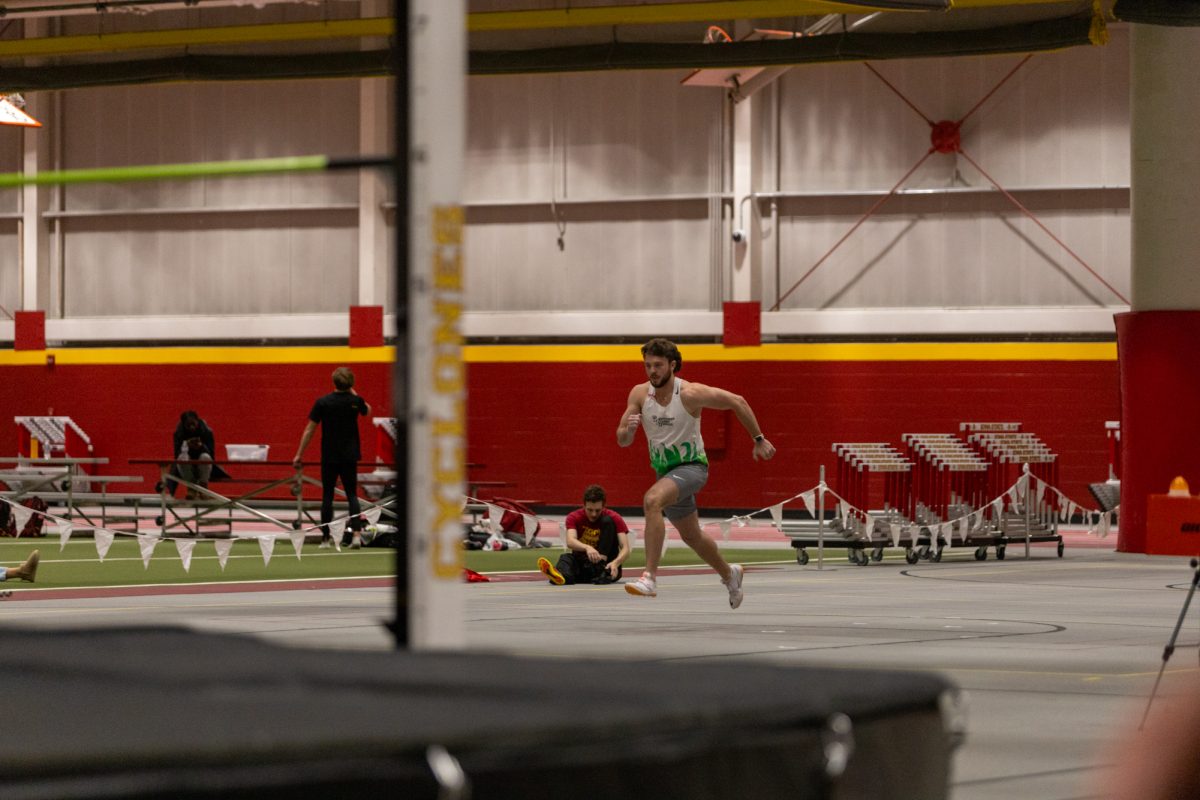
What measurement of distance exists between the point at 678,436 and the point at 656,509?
0.68m

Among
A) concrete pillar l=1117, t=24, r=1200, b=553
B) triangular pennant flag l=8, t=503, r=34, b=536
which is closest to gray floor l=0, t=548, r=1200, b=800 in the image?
concrete pillar l=1117, t=24, r=1200, b=553

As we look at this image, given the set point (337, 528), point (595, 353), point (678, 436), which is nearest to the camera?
point (678, 436)

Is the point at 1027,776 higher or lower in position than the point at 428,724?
lower

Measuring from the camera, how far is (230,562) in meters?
19.0

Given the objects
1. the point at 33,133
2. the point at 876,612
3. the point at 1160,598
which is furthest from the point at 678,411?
the point at 33,133

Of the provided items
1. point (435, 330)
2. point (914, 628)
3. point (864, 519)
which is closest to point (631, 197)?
point (864, 519)

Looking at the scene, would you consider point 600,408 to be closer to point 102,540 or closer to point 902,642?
point 102,540

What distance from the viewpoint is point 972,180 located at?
2889cm

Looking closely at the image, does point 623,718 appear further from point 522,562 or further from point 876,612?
point 522,562

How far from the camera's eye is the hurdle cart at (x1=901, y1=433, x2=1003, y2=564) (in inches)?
794

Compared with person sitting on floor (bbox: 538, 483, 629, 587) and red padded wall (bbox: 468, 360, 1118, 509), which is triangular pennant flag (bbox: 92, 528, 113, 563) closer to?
person sitting on floor (bbox: 538, 483, 629, 587)

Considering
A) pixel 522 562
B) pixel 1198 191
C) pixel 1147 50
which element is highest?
pixel 1147 50

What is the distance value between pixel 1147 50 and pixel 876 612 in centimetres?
1018

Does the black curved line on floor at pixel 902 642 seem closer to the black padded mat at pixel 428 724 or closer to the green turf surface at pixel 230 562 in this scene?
the black padded mat at pixel 428 724
